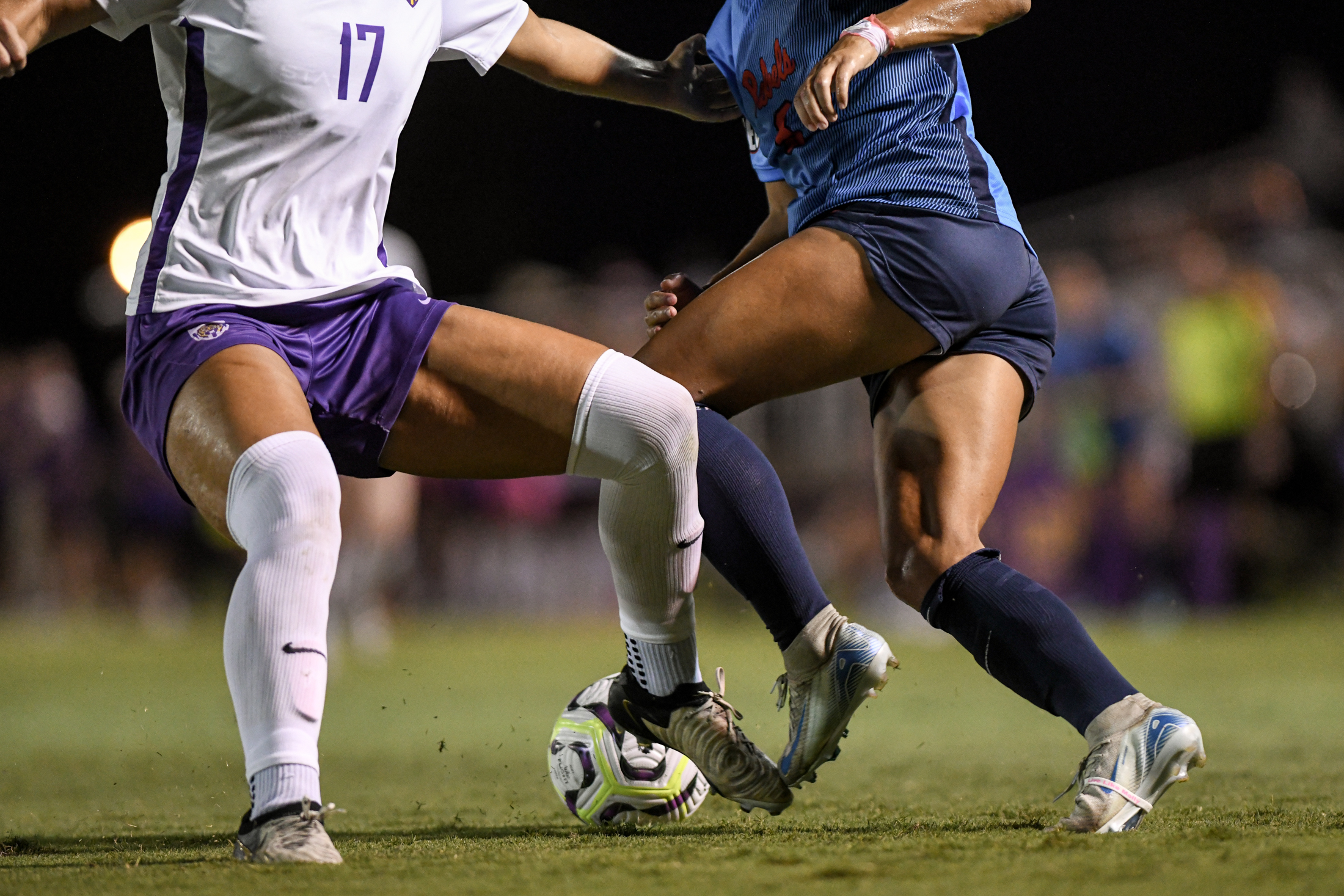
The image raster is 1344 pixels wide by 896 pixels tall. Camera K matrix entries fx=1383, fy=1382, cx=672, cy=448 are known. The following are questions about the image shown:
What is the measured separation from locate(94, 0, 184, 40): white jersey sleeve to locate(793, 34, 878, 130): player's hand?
3.54ft

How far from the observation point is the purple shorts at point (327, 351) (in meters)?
2.22

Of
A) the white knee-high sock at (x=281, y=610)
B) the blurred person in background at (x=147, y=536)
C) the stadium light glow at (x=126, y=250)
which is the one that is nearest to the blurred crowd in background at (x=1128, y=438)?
the blurred person in background at (x=147, y=536)

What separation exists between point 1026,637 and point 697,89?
1433mm

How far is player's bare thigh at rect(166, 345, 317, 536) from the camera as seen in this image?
208 cm

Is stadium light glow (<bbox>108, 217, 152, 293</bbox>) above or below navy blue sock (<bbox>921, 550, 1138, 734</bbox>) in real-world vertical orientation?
below

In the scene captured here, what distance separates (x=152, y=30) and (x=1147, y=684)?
4.32 meters

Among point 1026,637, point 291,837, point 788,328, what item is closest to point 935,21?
point 788,328

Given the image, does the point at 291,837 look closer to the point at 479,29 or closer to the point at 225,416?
the point at 225,416

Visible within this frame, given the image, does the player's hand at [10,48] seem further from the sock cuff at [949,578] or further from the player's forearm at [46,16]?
the sock cuff at [949,578]

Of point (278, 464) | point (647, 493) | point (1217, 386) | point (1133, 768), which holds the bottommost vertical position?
point (1217, 386)

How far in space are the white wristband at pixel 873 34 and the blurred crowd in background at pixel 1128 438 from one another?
156 inches

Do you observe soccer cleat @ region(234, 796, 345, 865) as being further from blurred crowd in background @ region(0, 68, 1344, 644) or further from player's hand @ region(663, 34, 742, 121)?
blurred crowd in background @ region(0, 68, 1344, 644)

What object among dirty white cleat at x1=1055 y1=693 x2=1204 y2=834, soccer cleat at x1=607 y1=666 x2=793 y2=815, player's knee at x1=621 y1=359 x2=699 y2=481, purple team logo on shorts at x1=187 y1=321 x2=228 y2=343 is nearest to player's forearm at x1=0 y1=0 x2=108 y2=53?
purple team logo on shorts at x1=187 y1=321 x2=228 y2=343

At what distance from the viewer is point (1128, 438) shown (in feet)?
26.6
